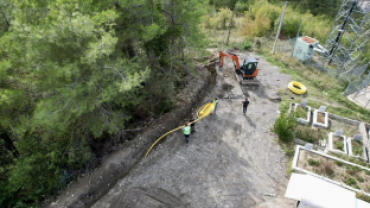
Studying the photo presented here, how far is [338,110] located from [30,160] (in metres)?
16.5

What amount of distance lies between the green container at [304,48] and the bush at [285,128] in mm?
8515

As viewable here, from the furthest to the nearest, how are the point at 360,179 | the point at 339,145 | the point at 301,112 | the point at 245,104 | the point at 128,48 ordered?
the point at 301,112 → the point at 245,104 → the point at 128,48 → the point at 339,145 → the point at 360,179

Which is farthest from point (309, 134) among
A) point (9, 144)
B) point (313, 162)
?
point (9, 144)

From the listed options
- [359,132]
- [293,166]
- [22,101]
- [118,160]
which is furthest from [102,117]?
[359,132]

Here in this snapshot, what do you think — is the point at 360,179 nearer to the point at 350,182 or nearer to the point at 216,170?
the point at 350,182

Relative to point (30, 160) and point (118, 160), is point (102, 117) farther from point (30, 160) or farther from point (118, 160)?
point (30, 160)

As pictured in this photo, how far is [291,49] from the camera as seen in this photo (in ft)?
66.5

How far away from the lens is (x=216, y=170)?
10.5 metres

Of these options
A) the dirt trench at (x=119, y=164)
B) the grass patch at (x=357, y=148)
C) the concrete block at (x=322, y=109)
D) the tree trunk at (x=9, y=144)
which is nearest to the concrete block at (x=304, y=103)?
the concrete block at (x=322, y=109)

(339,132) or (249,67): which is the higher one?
(249,67)

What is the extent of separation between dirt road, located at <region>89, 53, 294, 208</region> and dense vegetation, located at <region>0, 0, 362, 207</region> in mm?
1793

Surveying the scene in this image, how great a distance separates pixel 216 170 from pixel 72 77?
7158 mm

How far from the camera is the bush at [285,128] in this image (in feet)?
38.7

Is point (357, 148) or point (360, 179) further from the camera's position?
point (357, 148)
